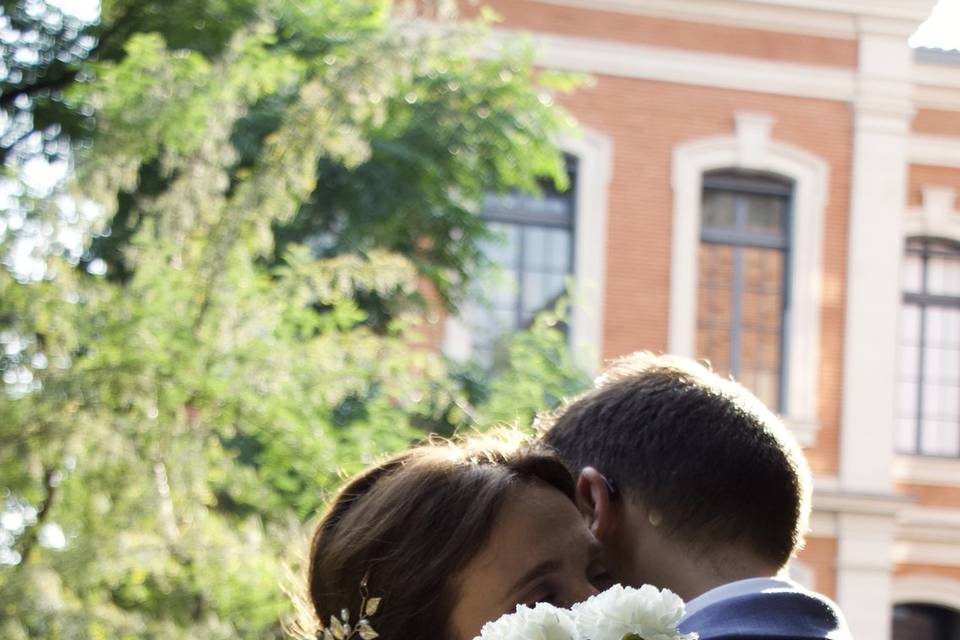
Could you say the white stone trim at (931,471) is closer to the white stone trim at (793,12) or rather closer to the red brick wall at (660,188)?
the red brick wall at (660,188)

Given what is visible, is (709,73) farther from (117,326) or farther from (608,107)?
(117,326)

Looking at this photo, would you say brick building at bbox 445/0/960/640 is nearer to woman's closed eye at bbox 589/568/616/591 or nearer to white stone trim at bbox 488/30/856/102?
white stone trim at bbox 488/30/856/102

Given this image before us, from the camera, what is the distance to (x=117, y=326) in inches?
290

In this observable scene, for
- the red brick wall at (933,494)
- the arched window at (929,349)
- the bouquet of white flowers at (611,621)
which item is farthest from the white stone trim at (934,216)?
the bouquet of white flowers at (611,621)

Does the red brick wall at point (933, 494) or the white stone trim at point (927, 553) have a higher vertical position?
the red brick wall at point (933, 494)

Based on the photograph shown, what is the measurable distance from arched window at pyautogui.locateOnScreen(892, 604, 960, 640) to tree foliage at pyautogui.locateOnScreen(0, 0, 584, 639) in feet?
29.4

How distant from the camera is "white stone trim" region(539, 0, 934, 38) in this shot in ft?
54.8

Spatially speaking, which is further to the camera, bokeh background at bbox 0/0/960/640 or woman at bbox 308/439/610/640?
bokeh background at bbox 0/0/960/640

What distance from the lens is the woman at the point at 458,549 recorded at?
2674 millimetres

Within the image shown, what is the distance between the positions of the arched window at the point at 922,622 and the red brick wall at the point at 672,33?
528 cm

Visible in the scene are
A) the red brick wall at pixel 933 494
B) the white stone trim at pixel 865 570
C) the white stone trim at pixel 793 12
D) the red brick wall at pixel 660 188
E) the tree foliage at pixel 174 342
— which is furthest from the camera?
the red brick wall at pixel 933 494

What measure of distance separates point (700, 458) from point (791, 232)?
46.9 feet

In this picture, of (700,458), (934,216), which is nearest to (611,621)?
(700,458)

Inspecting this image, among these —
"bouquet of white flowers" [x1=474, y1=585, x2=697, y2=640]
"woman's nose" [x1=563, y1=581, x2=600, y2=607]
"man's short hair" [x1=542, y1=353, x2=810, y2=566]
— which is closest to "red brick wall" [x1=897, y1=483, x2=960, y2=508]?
"man's short hair" [x1=542, y1=353, x2=810, y2=566]
